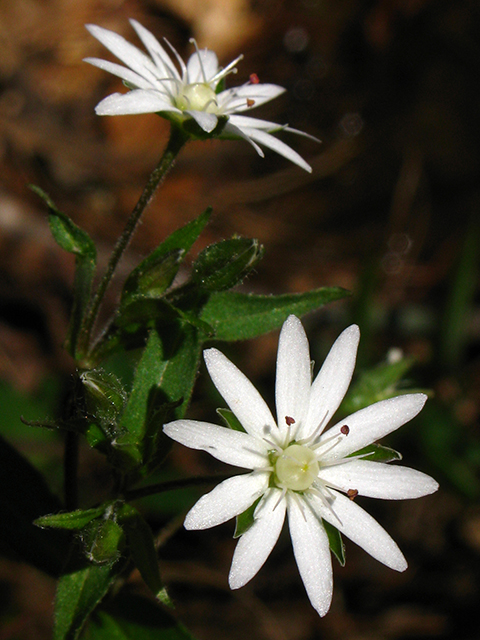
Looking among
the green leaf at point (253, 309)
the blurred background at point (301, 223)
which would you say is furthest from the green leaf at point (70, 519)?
the blurred background at point (301, 223)

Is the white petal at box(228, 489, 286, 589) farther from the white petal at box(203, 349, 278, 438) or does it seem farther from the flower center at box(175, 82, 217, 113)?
the flower center at box(175, 82, 217, 113)

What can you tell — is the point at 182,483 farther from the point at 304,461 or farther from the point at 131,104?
the point at 131,104

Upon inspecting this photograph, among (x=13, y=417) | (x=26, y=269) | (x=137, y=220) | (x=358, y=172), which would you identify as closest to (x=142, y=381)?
(x=137, y=220)

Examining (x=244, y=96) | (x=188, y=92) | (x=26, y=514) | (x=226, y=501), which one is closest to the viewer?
(x=226, y=501)

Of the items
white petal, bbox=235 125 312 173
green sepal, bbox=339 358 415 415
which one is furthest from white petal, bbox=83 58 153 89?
green sepal, bbox=339 358 415 415

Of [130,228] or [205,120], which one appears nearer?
[205,120]

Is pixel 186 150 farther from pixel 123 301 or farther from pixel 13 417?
pixel 123 301

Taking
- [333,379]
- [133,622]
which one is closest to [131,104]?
[333,379]
